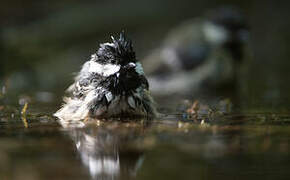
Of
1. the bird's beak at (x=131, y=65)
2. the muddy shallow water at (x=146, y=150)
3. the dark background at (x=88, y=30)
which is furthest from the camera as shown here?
the dark background at (x=88, y=30)

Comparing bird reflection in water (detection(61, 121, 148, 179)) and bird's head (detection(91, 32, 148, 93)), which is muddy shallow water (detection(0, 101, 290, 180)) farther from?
bird's head (detection(91, 32, 148, 93))

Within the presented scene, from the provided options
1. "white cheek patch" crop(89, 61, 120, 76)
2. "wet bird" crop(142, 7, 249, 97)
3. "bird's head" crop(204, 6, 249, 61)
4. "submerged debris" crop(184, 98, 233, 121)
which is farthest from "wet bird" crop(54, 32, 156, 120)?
"bird's head" crop(204, 6, 249, 61)

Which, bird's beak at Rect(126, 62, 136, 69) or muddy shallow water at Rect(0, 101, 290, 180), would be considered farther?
bird's beak at Rect(126, 62, 136, 69)

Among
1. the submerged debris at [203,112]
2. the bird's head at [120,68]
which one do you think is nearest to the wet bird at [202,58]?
the submerged debris at [203,112]

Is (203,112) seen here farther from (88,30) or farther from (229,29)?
(88,30)

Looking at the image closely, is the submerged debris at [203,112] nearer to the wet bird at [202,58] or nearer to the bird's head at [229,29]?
the wet bird at [202,58]

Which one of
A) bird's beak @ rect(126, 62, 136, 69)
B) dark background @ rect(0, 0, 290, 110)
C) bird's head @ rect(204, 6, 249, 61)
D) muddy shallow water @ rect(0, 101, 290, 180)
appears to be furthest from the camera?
dark background @ rect(0, 0, 290, 110)
